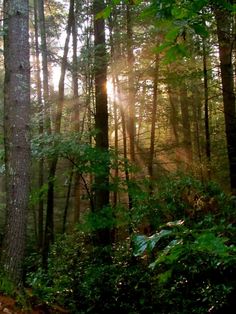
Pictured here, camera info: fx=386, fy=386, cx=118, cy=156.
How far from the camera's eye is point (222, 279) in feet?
19.3

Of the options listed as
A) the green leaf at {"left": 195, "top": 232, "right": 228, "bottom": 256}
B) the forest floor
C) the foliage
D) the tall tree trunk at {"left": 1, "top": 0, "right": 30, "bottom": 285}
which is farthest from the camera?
the tall tree trunk at {"left": 1, "top": 0, "right": 30, "bottom": 285}

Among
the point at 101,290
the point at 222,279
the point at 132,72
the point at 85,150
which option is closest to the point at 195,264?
the point at 222,279

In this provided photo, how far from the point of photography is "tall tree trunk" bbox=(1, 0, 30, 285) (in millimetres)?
6156

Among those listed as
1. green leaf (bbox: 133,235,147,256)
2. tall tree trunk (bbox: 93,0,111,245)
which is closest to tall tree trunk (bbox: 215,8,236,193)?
tall tree trunk (bbox: 93,0,111,245)

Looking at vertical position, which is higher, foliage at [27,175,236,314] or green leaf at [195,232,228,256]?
green leaf at [195,232,228,256]

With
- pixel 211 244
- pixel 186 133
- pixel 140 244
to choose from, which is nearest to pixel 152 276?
pixel 140 244

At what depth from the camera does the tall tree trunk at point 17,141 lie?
6156 millimetres

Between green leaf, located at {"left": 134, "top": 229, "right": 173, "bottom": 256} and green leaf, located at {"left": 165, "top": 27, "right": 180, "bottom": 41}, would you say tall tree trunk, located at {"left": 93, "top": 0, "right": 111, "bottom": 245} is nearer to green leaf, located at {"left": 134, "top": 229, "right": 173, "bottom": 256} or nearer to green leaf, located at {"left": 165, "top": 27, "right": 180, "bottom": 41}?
green leaf, located at {"left": 165, "top": 27, "right": 180, "bottom": 41}

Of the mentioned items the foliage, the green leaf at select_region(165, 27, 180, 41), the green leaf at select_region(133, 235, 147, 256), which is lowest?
the foliage

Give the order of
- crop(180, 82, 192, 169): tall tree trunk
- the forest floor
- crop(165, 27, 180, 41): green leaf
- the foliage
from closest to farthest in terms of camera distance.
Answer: crop(165, 27, 180, 41): green leaf → the forest floor → the foliage → crop(180, 82, 192, 169): tall tree trunk

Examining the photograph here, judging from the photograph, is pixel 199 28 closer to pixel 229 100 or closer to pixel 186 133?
pixel 229 100

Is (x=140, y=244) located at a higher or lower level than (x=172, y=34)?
lower

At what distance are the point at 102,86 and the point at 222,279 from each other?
7200 millimetres

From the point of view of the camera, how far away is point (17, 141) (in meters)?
6.41
